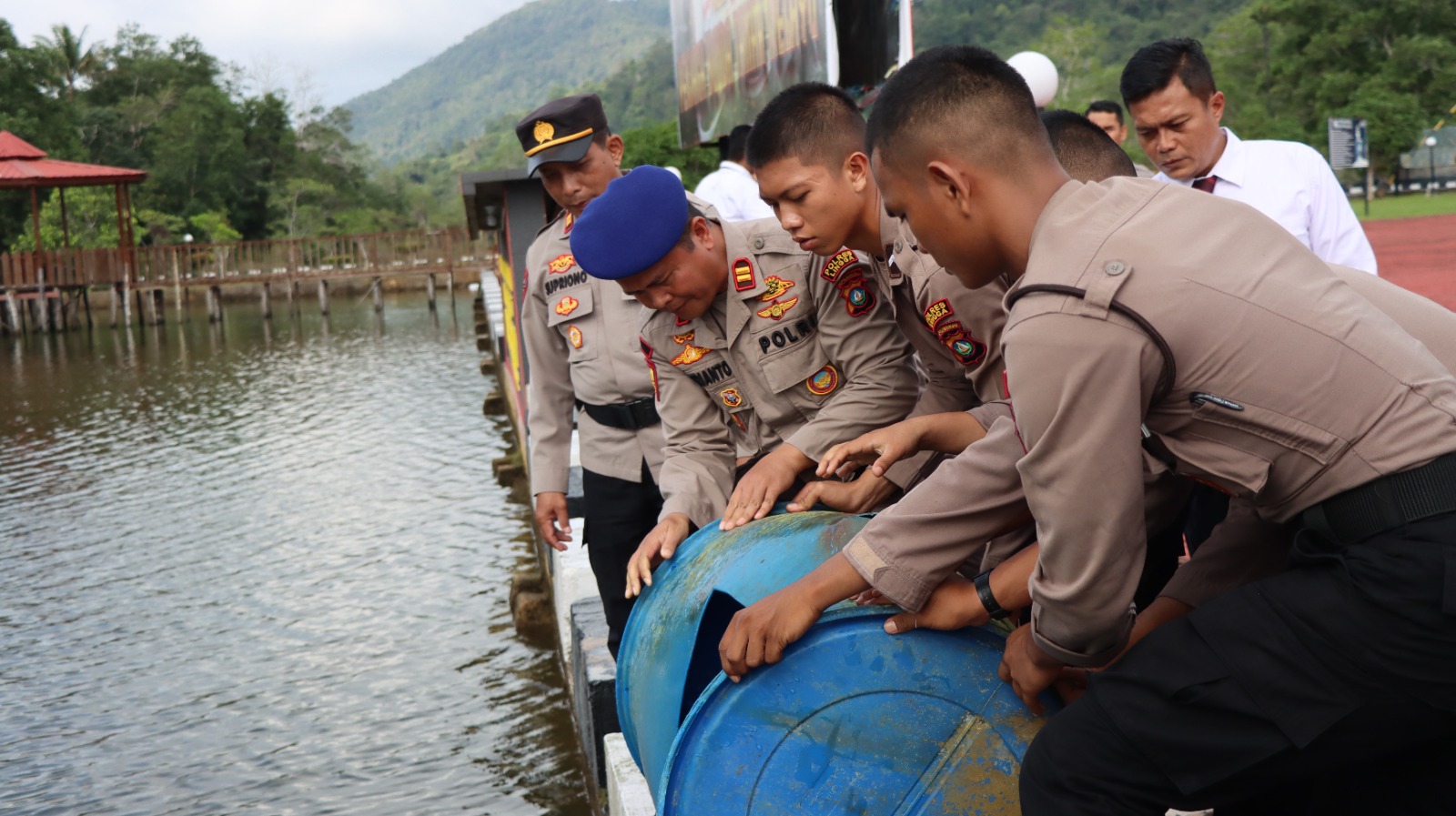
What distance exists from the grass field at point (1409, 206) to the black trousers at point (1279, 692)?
27411 mm

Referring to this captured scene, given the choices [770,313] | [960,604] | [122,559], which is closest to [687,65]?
[122,559]

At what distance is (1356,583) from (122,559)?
844 cm

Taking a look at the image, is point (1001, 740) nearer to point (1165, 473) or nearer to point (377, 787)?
point (1165, 473)

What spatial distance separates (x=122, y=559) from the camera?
8383 millimetres

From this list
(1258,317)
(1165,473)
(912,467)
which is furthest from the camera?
(912,467)

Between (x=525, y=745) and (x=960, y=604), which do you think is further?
(x=525, y=745)

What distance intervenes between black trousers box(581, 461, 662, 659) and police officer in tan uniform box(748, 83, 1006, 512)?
1.19 metres

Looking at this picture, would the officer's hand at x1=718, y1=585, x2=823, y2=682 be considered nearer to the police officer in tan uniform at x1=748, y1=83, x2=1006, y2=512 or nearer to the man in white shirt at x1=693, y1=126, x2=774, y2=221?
the police officer in tan uniform at x1=748, y1=83, x2=1006, y2=512

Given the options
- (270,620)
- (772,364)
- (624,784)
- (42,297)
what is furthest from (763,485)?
(42,297)

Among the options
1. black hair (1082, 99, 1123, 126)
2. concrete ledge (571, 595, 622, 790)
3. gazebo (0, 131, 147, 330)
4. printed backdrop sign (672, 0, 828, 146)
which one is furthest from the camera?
gazebo (0, 131, 147, 330)

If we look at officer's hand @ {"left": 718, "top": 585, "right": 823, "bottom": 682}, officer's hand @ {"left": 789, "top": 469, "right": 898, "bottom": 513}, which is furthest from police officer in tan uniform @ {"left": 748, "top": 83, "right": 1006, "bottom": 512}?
officer's hand @ {"left": 718, "top": 585, "right": 823, "bottom": 682}

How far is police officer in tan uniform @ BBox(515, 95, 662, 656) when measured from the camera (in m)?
3.63

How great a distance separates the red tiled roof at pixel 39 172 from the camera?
26000mm

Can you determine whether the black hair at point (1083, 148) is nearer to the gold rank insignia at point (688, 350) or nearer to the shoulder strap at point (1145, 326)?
the gold rank insignia at point (688, 350)
